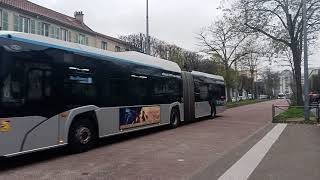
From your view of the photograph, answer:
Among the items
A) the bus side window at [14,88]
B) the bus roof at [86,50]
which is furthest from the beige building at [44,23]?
the bus side window at [14,88]

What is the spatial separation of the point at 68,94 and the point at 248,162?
187 inches

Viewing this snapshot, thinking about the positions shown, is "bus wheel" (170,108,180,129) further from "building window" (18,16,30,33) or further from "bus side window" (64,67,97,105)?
"building window" (18,16,30,33)

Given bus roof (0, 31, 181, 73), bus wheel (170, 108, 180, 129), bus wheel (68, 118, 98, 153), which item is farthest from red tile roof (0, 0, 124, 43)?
bus wheel (68, 118, 98, 153)

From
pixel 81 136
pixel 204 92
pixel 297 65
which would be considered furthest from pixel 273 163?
→ pixel 297 65

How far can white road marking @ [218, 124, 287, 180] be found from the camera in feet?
32.3

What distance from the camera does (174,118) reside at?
74.7 feet

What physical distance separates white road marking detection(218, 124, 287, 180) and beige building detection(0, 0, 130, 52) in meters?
34.9

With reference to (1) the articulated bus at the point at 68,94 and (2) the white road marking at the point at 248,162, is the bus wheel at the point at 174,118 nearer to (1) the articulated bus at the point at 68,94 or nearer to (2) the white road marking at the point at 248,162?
(1) the articulated bus at the point at 68,94

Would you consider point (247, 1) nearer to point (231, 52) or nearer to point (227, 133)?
point (227, 133)

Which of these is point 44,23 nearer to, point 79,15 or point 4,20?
point 4,20

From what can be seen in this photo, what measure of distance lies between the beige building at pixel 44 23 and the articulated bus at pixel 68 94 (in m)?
30.7

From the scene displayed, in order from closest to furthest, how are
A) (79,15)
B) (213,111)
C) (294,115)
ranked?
1. (294,115)
2. (213,111)
3. (79,15)

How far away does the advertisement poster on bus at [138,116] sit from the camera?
1627cm

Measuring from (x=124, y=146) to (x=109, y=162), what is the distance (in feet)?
11.4
